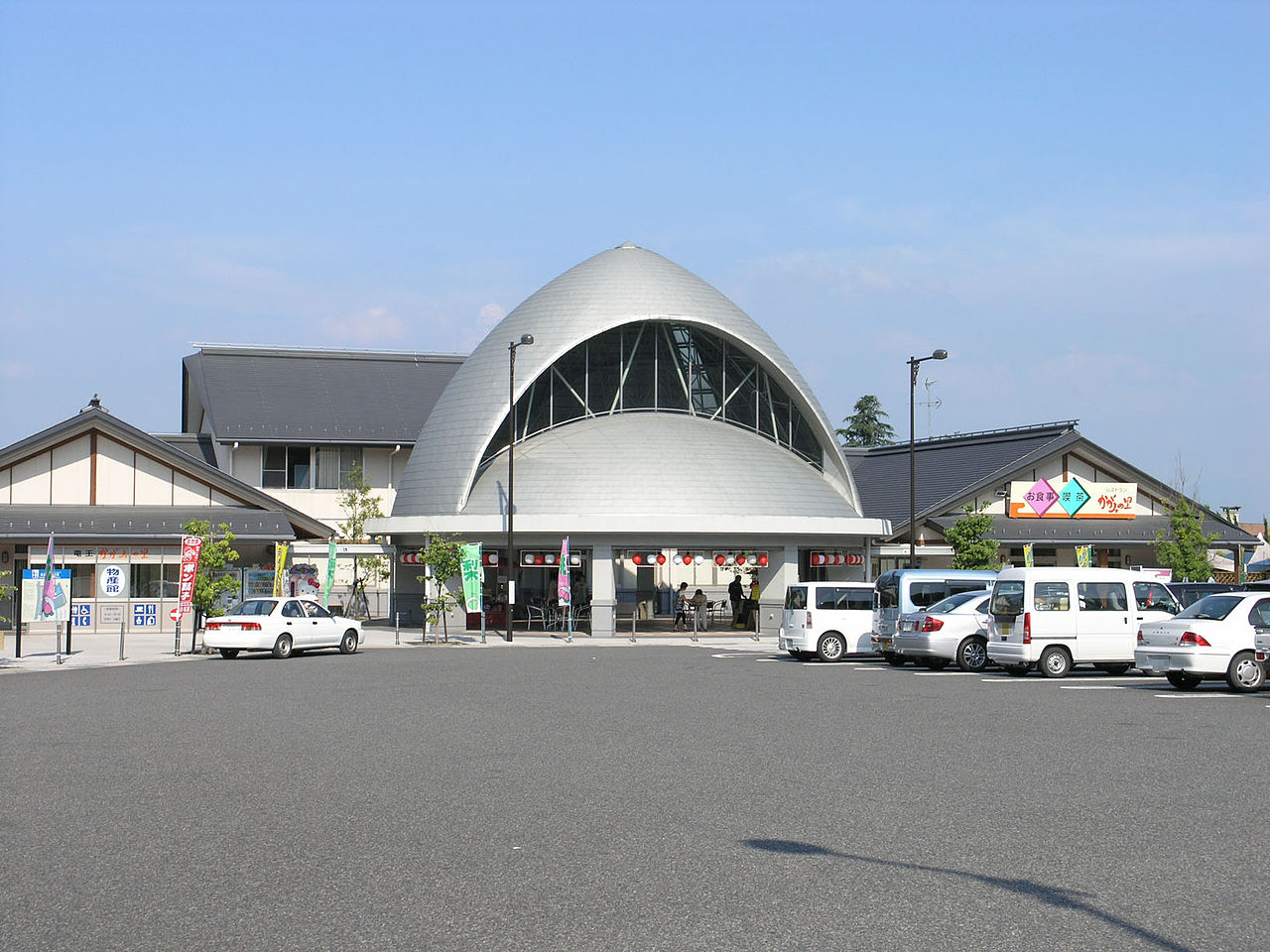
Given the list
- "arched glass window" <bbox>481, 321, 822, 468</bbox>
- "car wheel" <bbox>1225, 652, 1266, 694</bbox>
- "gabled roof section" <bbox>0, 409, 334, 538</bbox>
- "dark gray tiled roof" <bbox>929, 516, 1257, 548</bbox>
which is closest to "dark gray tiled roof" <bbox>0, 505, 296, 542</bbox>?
"gabled roof section" <bbox>0, 409, 334, 538</bbox>

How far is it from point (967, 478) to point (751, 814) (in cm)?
5018

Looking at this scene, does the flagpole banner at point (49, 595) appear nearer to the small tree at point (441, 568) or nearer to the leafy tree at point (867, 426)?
the small tree at point (441, 568)

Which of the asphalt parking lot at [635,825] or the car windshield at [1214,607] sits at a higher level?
the car windshield at [1214,607]

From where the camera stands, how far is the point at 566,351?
49781mm

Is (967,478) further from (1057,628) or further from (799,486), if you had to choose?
(1057,628)

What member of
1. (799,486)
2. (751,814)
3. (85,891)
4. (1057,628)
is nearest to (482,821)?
(751,814)

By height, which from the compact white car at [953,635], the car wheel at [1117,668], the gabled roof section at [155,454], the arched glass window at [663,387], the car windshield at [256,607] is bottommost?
the car wheel at [1117,668]

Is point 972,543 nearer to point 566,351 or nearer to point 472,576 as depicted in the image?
point 566,351

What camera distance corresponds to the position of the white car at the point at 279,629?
3278cm

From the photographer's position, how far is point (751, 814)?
10.7 meters

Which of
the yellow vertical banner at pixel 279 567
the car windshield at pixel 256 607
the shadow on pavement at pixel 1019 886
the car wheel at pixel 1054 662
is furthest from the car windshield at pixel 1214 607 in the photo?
the yellow vertical banner at pixel 279 567

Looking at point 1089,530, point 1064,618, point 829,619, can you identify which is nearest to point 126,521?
point 829,619

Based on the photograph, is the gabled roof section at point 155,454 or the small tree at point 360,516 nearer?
the gabled roof section at point 155,454

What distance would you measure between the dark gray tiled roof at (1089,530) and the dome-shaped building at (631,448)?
7.23 metres
